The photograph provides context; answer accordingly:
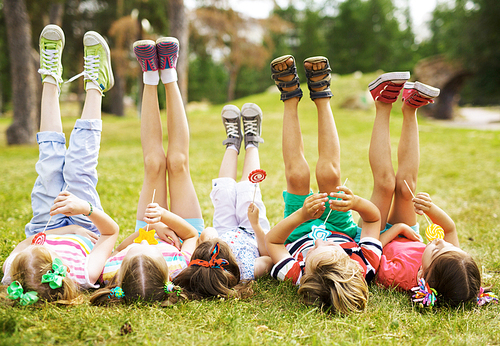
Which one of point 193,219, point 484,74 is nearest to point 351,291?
point 193,219

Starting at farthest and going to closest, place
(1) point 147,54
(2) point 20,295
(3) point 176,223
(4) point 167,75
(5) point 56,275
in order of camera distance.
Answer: (4) point 167,75
(1) point 147,54
(3) point 176,223
(5) point 56,275
(2) point 20,295

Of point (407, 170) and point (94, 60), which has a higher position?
point (94, 60)

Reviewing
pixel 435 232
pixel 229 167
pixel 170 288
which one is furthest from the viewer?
pixel 229 167

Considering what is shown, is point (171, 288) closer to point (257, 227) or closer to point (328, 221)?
point (257, 227)

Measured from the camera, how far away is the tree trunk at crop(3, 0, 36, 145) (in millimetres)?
9859

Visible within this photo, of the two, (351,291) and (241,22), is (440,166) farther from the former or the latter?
(241,22)

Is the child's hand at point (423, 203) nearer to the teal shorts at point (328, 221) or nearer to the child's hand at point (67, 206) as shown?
the teal shorts at point (328, 221)

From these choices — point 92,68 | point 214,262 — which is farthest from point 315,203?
point 92,68

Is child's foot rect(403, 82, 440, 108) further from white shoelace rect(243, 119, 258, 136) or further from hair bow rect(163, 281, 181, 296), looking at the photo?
hair bow rect(163, 281, 181, 296)

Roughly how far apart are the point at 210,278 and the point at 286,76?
5.51 feet

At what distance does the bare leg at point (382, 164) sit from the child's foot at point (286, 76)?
0.70 m

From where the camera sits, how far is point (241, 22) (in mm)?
13727

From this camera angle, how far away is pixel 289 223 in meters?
2.51

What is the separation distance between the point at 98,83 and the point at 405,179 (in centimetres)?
278
